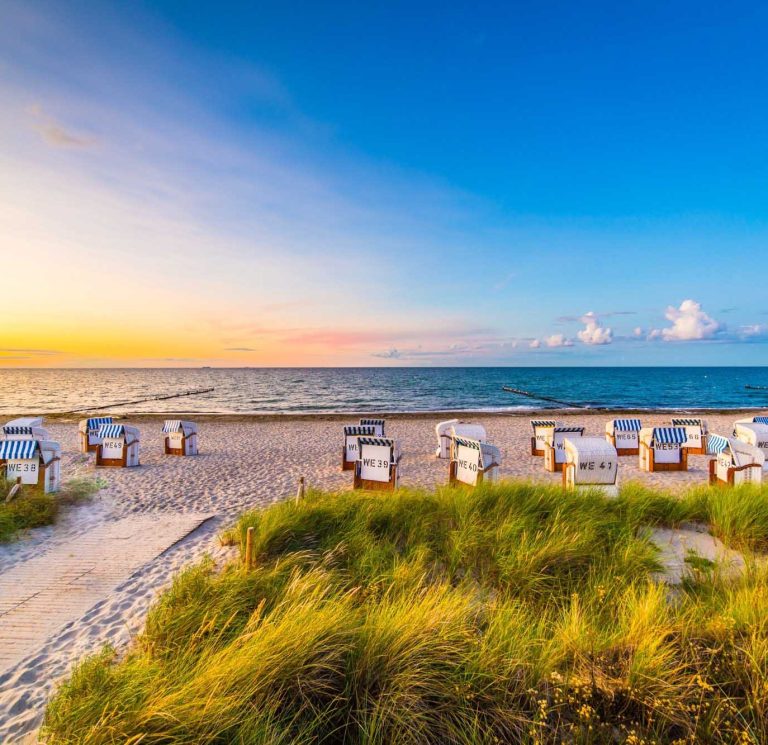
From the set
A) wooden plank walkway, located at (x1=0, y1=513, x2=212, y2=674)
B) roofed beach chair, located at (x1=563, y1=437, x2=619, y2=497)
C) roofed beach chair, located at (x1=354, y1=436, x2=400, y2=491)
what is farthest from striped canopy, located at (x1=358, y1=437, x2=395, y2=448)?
roofed beach chair, located at (x1=563, y1=437, x2=619, y2=497)

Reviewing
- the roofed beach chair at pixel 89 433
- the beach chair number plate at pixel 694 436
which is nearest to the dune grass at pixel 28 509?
the roofed beach chair at pixel 89 433

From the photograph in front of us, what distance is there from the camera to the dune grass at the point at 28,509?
255 inches

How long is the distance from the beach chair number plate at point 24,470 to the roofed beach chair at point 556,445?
12632 mm

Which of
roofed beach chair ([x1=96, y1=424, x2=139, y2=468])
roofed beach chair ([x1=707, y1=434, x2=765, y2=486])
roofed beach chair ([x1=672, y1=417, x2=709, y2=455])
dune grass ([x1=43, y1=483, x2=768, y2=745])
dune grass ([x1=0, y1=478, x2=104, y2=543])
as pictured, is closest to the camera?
dune grass ([x1=43, y1=483, x2=768, y2=745])

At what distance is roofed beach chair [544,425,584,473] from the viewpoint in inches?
463

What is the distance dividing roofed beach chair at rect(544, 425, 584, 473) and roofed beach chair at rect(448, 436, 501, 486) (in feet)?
12.6

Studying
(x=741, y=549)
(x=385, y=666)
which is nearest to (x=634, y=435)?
(x=741, y=549)

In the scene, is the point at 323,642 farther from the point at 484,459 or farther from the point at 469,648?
the point at 484,459

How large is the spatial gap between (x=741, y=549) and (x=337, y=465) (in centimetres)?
966

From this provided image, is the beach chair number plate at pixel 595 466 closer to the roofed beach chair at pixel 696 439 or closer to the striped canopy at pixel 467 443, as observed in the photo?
the striped canopy at pixel 467 443

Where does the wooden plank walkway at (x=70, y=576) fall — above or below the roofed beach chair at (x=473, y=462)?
below

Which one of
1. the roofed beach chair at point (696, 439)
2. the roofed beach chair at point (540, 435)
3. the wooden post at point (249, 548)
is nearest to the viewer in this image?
the wooden post at point (249, 548)

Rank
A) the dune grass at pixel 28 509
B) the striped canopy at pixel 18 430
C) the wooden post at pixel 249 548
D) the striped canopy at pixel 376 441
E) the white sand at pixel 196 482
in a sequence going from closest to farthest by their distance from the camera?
the white sand at pixel 196 482 < the wooden post at pixel 249 548 < the dune grass at pixel 28 509 < the striped canopy at pixel 376 441 < the striped canopy at pixel 18 430

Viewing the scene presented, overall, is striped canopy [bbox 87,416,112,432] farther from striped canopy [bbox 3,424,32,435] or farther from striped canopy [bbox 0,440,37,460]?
striped canopy [bbox 0,440,37,460]
